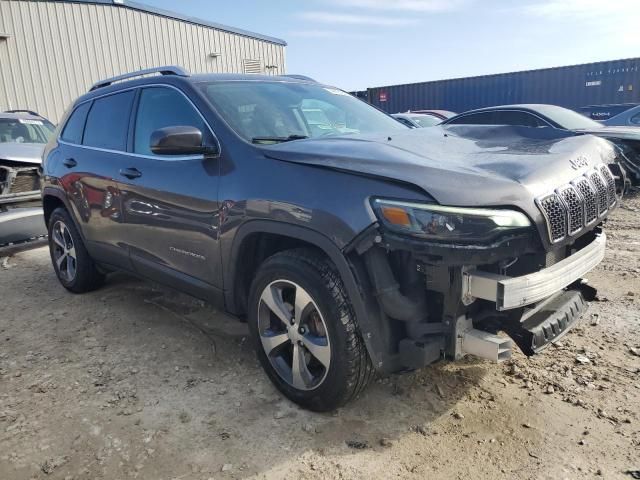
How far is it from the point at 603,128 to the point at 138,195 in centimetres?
726

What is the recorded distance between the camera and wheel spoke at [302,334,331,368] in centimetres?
256

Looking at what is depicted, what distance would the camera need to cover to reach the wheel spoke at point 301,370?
8.96ft

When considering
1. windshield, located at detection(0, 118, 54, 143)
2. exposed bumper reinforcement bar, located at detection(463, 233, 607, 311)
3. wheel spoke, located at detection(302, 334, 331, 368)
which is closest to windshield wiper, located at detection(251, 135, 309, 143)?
wheel spoke, located at detection(302, 334, 331, 368)

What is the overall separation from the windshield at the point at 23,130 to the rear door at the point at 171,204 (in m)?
5.42

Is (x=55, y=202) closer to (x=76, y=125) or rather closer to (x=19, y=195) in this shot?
(x=76, y=125)

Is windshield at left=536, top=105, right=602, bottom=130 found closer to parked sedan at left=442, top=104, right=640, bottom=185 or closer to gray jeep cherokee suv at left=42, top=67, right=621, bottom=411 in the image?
parked sedan at left=442, top=104, right=640, bottom=185

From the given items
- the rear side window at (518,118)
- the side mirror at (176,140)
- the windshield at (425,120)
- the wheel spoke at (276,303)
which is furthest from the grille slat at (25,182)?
the windshield at (425,120)

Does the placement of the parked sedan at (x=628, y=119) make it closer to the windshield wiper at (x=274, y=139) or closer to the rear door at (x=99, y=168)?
the windshield wiper at (x=274, y=139)

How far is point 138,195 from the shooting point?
3590mm

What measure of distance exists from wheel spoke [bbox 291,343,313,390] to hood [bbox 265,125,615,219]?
973mm

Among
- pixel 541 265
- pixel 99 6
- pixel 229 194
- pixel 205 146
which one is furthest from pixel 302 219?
pixel 99 6

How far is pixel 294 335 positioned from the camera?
2723 mm

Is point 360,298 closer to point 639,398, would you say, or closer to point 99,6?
point 639,398

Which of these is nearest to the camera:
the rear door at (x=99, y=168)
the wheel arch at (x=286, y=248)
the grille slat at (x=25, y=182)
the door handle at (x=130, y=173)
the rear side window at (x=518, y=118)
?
the wheel arch at (x=286, y=248)
